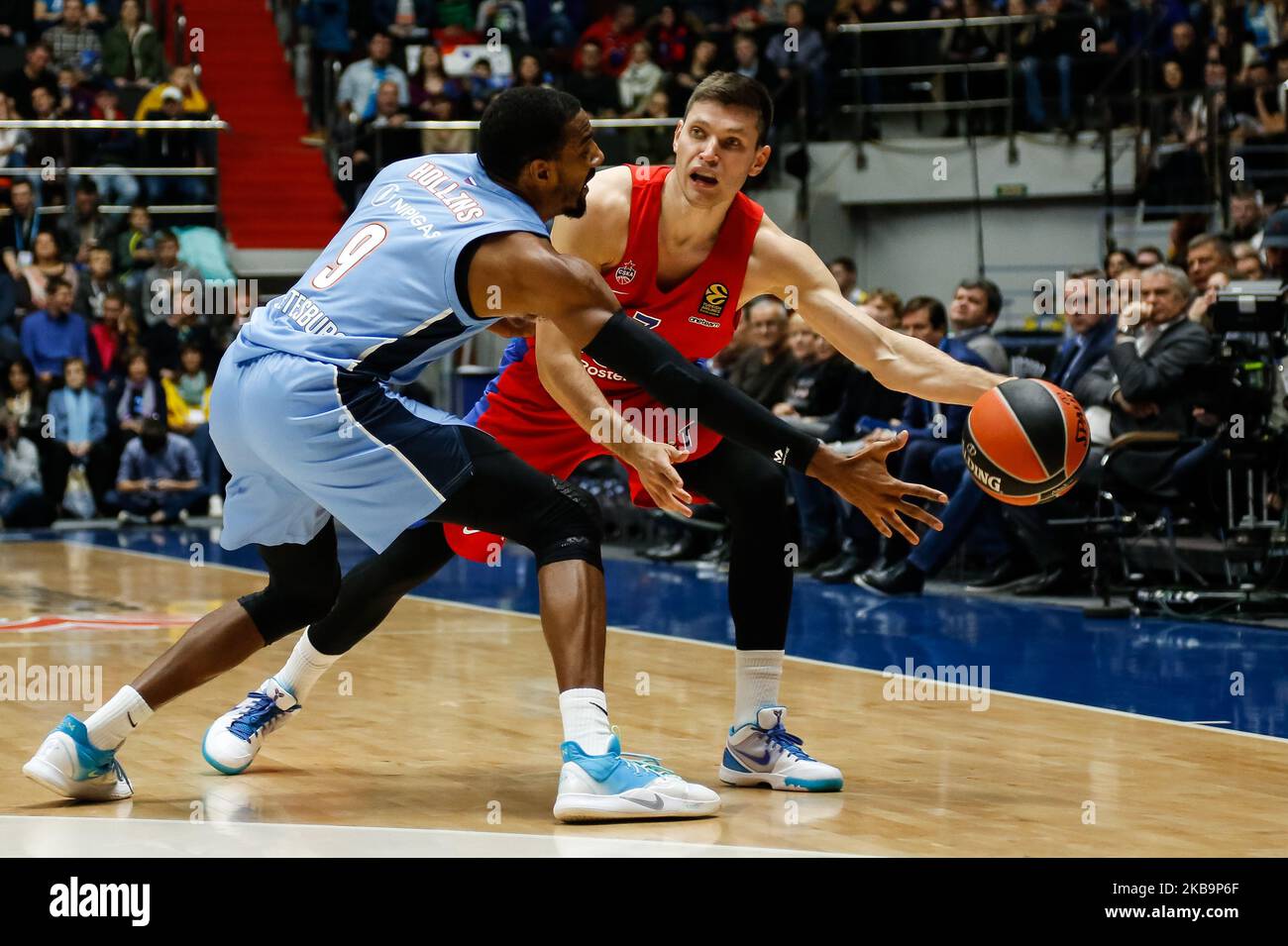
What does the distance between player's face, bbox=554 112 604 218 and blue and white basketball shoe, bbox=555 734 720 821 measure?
4.19 ft

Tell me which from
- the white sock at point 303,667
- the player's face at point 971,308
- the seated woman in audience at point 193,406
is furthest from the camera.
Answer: the seated woman in audience at point 193,406

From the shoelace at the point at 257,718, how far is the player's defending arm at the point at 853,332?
68.9 inches

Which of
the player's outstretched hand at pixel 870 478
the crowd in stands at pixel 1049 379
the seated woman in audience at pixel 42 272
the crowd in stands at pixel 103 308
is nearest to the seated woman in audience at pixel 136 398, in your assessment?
the crowd in stands at pixel 103 308

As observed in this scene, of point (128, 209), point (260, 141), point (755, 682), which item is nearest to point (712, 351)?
point (755, 682)

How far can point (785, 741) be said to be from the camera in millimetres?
4762

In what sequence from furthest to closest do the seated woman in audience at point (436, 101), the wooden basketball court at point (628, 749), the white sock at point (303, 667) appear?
the seated woman in audience at point (436, 101) → the white sock at point (303, 667) → the wooden basketball court at point (628, 749)

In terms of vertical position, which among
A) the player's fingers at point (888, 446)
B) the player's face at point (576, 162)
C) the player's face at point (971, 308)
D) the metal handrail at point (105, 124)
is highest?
the metal handrail at point (105, 124)

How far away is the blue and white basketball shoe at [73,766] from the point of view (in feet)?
14.3

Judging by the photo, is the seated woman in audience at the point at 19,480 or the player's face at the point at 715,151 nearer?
the player's face at the point at 715,151

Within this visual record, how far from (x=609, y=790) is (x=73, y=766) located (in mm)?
1300

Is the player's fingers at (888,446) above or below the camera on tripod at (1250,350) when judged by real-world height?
above

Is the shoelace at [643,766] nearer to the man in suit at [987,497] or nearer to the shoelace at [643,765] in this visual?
the shoelace at [643,765]
